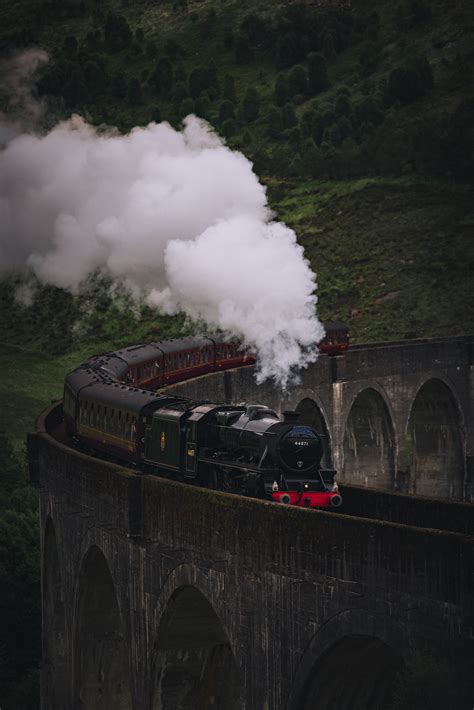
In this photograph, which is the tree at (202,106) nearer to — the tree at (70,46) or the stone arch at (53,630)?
the tree at (70,46)

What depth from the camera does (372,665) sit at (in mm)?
23391

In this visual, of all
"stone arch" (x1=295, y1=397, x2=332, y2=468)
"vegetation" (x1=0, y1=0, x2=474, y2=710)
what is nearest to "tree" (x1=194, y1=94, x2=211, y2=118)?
"vegetation" (x1=0, y1=0, x2=474, y2=710)

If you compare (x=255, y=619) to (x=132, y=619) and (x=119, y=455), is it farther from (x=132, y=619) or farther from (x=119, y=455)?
(x=119, y=455)

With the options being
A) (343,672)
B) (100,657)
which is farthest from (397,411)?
(343,672)

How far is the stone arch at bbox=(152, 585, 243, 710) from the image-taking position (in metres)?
Result: 29.2

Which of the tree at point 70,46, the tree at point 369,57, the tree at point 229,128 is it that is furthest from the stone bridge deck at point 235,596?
the tree at point 70,46

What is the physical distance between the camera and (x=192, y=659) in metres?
29.8

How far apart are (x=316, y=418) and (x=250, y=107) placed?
9339 centimetres

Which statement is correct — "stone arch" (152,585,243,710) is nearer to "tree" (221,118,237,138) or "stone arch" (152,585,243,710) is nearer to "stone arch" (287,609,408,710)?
"stone arch" (287,609,408,710)

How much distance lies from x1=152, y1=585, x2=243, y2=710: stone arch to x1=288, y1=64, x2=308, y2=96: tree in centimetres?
13196

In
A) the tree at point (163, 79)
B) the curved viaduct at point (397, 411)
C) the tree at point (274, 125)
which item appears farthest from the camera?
the tree at point (163, 79)

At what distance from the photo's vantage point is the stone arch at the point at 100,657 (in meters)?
35.9

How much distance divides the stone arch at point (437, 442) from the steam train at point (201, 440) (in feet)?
110

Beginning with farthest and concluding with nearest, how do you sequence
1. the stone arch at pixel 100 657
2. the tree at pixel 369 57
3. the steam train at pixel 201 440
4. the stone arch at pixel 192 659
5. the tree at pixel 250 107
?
the tree at pixel 369 57 < the tree at pixel 250 107 < the stone arch at pixel 100 657 < the stone arch at pixel 192 659 < the steam train at pixel 201 440
